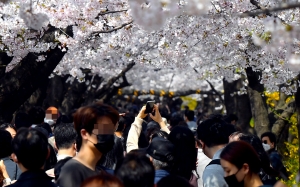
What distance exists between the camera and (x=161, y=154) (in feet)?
15.8

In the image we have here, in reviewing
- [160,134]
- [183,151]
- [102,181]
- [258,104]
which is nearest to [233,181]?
[183,151]

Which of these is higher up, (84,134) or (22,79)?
(22,79)

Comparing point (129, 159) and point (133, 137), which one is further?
point (133, 137)

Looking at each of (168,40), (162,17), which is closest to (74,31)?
(168,40)

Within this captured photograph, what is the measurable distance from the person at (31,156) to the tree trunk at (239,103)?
11413mm

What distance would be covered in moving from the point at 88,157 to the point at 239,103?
1248 cm

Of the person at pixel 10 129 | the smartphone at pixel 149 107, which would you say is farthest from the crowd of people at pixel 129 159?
the person at pixel 10 129

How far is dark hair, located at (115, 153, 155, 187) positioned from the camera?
398 cm

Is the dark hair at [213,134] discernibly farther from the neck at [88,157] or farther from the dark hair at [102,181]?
the dark hair at [102,181]

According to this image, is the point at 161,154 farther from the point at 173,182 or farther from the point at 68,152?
the point at 68,152

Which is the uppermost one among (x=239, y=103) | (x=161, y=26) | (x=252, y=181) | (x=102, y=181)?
(x=161, y=26)

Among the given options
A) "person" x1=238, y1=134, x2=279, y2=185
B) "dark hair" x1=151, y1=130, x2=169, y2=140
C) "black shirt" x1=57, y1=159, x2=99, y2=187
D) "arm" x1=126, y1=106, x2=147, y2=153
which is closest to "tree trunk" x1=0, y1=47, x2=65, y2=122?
"arm" x1=126, y1=106, x2=147, y2=153

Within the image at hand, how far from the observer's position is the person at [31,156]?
163 inches

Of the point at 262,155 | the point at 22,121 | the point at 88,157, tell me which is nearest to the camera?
the point at 88,157
